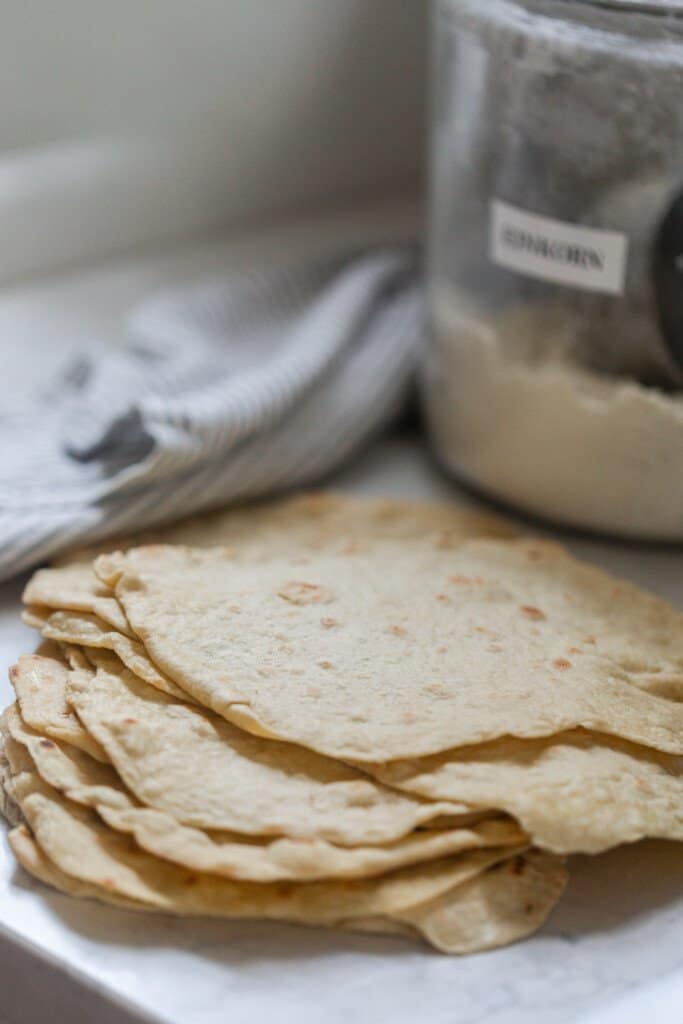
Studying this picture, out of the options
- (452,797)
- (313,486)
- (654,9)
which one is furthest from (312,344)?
(452,797)

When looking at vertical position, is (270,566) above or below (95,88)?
below

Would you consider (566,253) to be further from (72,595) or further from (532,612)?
(72,595)

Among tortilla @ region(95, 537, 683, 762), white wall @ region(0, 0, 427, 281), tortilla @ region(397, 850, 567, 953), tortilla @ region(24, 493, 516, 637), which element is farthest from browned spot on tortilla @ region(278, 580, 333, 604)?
white wall @ region(0, 0, 427, 281)

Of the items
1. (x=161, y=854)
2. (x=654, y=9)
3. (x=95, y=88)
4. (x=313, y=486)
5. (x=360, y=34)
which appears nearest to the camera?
(x=161, y=854)

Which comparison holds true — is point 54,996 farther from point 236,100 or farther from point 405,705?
point 236,100

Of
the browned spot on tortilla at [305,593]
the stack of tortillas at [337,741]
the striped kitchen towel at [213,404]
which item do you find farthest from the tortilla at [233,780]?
the striped kitchen towel at [213,404]

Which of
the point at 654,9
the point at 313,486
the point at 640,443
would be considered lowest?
the point at 313,486

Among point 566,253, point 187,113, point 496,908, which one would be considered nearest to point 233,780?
point 496,908
